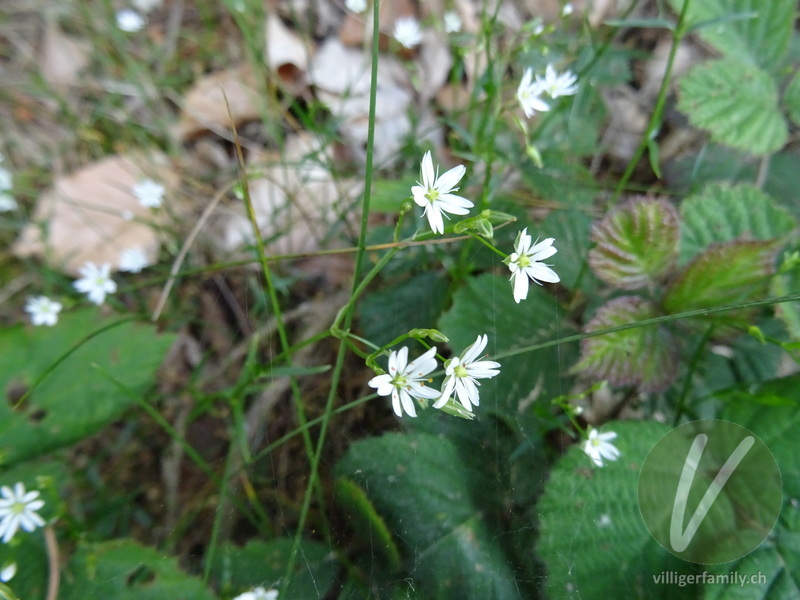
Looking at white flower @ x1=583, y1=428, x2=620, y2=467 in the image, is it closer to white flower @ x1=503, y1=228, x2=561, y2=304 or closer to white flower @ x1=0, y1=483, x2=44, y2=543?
white flower @ x1=503, y1=228, x2=561, y2=304

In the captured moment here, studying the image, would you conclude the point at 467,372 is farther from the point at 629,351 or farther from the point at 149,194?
the point at 149,194

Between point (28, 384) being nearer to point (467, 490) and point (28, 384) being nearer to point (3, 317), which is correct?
point (3, 317)

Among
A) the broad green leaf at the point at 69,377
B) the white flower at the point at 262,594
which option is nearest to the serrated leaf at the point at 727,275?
the white flower at the point at 262,594

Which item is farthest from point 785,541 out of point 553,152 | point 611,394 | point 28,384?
point 28,384

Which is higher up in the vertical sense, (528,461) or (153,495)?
(153,495)

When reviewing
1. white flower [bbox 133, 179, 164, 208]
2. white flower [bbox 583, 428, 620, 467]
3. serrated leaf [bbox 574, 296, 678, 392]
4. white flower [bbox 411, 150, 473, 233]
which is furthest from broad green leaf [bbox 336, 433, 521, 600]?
white flower [bbox 133, 179, 164, 208]

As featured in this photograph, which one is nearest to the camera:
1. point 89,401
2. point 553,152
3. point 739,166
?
point 89,401
